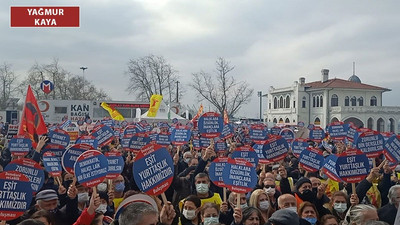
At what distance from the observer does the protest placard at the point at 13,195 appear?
4.34m

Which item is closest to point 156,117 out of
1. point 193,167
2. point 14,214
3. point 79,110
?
point 79,110

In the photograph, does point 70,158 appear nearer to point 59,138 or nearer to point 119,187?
point 119,187

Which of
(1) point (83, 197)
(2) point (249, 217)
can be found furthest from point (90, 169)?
(2) point (249, 217)

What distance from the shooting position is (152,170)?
4680 millimetres

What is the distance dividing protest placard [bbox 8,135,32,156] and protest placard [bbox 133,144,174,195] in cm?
595

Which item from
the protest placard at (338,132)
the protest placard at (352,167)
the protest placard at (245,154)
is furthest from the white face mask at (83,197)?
the protest placard at (338,132)

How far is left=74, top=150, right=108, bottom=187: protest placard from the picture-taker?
530 cm

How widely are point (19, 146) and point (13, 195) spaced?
5.70 meters

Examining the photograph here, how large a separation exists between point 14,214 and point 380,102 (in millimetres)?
75390

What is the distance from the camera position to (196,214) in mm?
5121

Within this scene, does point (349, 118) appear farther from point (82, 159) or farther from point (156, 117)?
point (82, 159)

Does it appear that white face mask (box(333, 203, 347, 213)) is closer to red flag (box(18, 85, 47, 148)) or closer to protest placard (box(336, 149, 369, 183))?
protest placard (box(336, 149, 369, 183))

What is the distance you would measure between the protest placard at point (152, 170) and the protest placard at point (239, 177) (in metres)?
1.12

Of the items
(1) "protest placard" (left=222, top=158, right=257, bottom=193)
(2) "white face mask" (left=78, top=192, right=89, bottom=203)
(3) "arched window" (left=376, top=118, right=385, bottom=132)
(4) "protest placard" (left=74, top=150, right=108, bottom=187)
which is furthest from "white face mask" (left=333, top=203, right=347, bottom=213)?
(3) "arched window" (left=376, top=118, right=385, bottom=132)
